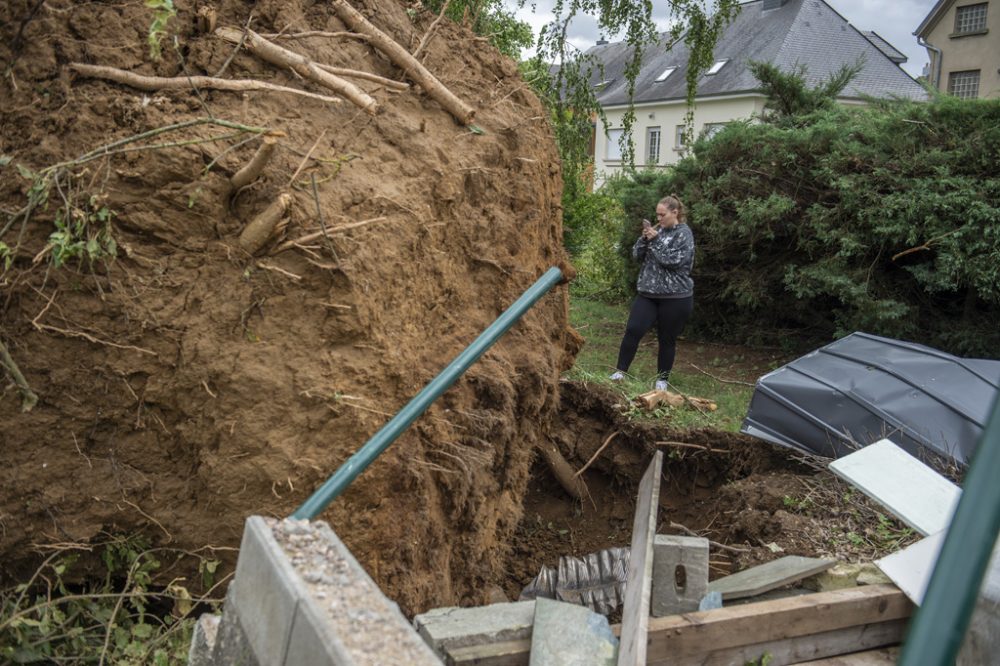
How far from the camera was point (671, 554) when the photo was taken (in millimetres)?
4062

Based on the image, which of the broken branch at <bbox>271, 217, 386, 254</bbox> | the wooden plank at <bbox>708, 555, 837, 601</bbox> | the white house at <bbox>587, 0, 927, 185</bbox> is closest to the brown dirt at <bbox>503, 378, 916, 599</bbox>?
the wooden plank at <bbox>708, 555, 837, 601</bbox>

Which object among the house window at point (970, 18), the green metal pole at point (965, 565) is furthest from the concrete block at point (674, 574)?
the house window at point (970, 18)

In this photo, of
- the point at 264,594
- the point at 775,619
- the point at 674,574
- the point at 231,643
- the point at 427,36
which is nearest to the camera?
the point at 264,594

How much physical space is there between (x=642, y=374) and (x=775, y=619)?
5.99m

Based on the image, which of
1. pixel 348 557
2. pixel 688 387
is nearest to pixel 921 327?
pixel 688 387

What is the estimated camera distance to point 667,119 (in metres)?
29.4

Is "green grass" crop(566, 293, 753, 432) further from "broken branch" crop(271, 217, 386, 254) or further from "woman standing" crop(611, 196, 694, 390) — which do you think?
"broken branch" crop(271, 217, 386, 254)

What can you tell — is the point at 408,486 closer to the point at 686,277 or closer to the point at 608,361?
the point at 686,277

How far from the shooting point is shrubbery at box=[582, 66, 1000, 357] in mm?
9039

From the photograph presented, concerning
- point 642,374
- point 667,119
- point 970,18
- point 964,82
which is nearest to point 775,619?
point 642,374

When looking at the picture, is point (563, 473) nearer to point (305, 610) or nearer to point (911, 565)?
point (911, 565)

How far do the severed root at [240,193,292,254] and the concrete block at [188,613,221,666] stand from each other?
151 cm

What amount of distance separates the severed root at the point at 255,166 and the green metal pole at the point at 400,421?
3.71 ft

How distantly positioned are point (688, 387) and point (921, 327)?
111 inches
